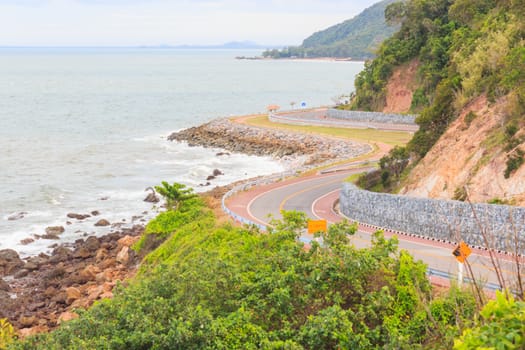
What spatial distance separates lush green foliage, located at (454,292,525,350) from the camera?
684 cm

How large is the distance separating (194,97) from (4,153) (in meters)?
69.8

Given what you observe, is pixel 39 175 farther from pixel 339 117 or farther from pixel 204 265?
pixel 204 265

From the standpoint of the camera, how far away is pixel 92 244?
33.5 meters

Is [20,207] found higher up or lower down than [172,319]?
lower down

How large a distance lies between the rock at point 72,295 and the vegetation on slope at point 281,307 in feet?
35.7

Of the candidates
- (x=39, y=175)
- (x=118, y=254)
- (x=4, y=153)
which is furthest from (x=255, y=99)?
(x=118, y=254)

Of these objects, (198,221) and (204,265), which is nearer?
(204,265)

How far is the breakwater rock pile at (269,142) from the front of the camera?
53.5 metres

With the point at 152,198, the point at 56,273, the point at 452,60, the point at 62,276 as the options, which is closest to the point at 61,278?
the point at 62,276

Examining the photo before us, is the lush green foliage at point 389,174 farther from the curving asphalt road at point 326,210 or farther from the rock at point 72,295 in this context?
the rock at point 72,295

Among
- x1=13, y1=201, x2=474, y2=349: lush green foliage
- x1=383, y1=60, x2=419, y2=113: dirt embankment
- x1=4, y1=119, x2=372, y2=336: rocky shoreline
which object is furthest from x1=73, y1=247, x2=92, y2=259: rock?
x1=383, y1=60, x2=419, y2=113: dirt embankment

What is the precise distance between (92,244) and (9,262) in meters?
4.26

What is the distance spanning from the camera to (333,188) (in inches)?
1437

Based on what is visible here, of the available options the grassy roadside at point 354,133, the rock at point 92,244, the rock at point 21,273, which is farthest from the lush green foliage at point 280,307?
the grassy roadside at point 354,133
